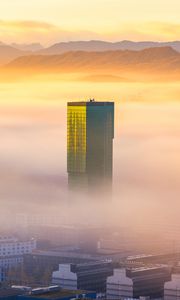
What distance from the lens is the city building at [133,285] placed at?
3238 inches

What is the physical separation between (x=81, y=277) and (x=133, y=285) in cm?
361

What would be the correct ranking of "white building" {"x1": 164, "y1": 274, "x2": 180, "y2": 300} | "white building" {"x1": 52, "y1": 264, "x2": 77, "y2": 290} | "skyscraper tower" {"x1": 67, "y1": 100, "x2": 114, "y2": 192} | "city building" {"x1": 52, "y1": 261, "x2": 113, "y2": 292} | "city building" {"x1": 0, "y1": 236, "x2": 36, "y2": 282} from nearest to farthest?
"white building" {"x1": 164, "y1": 274, "x2": 180, "y2": 300}
"white building" {"x1": 52, "y1": 264, "x2": 77, "y2": 290}
"city building" {"x1": 52, "y1": 261, "x2": 113, "y2": 292}
"city building" {"x1": 0, "y1": 236, "x2": 36, "y2": 282}
"skyscraper tower" {"x1": 67, "y1": 100, "x2": 114, "y2": 192}

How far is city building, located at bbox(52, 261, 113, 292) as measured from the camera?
84.9 metres

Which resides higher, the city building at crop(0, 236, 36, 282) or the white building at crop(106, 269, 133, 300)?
the city building at crop(0, 236, 36, 282)

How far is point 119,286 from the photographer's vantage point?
271 ft

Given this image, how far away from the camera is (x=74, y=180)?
126 metres

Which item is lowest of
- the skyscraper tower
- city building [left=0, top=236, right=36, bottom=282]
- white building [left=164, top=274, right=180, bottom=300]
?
white building [left=164, top=274, right=180, bottom=300]

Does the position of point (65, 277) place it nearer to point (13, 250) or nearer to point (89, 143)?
point (13, 250)

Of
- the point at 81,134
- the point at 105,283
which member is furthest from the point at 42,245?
the point at 81,134

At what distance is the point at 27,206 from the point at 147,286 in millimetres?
36511

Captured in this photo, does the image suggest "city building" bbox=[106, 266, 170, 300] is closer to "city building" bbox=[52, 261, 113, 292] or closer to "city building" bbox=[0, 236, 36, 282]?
"city building" bbox=[52, 261, 113, 292]

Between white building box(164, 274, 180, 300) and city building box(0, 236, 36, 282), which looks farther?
city building box(0, 236, 36, 282)

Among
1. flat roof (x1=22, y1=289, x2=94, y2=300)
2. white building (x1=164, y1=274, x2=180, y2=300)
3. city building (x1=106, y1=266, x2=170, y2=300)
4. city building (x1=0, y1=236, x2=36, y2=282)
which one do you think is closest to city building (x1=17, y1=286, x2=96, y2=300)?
flat roof (x1=22, y1=289, x2=94, y2=300)

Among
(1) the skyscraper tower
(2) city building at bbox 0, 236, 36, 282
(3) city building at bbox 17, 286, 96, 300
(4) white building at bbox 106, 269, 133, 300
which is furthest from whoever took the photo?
(1) the skyscraper tower
